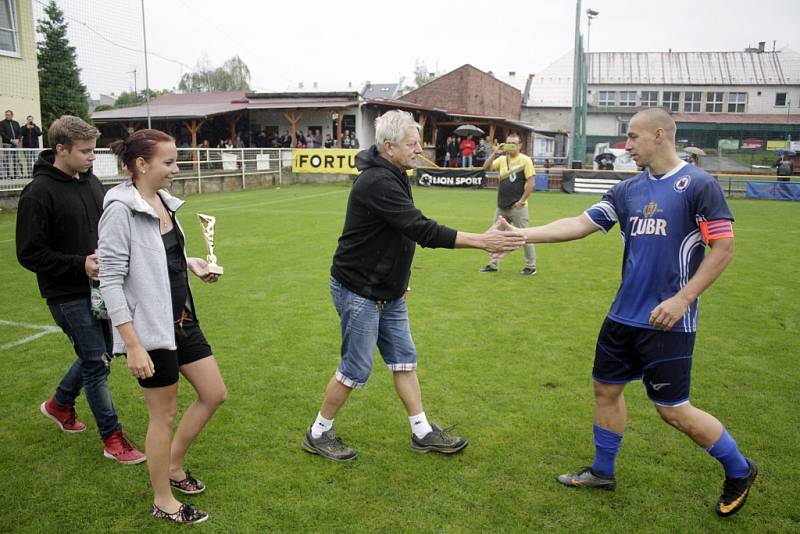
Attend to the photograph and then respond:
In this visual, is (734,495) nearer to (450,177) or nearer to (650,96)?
(450,177)

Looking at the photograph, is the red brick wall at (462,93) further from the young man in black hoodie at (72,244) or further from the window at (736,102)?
the young man in black hoodie at (72,244)

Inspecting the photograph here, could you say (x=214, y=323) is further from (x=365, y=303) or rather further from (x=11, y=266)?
(x=11, y=266)

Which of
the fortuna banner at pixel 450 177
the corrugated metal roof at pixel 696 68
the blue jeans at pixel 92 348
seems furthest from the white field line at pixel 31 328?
the corrugated metal roof at pixel 696 68

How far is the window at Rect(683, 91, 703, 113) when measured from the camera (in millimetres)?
59938

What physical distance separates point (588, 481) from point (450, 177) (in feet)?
80.4

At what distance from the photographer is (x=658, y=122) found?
10.6 feet

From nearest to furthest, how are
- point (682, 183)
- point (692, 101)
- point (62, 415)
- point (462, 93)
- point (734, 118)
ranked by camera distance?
1. point (682, 183)
2. point (62, 415)
3. point (462, 93)
4. point (734, 118)
5. point (692, 101)

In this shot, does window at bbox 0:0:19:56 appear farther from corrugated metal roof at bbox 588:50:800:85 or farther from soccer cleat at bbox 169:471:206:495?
corrugated metal roof at bbox 588:50:800:85

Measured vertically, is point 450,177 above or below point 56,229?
above

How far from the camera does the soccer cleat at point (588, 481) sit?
3.63 metres

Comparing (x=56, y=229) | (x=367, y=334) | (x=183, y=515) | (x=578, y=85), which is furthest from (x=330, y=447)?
(x=578, y=85)

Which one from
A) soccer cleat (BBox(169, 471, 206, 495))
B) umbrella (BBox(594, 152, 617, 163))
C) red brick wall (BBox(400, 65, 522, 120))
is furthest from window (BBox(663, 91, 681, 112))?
soccer cleat (BBox(169, 471, 206, 495))

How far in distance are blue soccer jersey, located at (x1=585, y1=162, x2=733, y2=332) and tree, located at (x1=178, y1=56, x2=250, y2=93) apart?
77987 mm

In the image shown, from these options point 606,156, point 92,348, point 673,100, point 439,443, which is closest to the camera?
point 92,348
